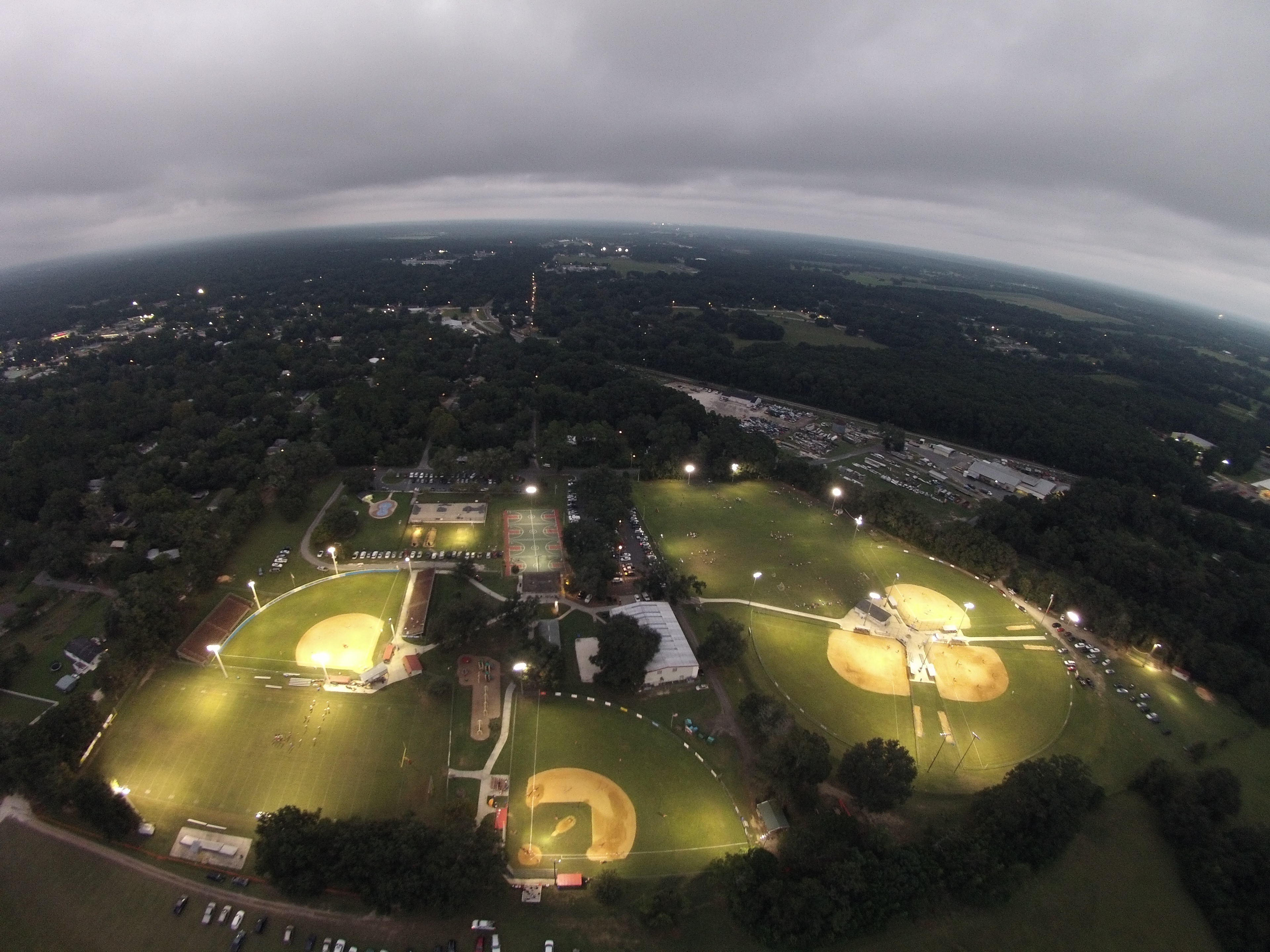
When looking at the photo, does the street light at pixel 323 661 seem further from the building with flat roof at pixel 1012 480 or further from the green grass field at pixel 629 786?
the building with flat roof at pixel 1012 480

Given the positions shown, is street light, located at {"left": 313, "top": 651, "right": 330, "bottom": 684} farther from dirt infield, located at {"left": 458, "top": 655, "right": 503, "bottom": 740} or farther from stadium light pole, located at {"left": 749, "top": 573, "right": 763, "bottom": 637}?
stadium light pole, located at {"left": 749, "top": 573, "right": 763, "bottom": 637}

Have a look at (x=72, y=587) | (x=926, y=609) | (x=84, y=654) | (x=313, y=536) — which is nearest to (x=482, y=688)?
(x=313, y=536)

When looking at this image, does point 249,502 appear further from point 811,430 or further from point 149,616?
point 811,430

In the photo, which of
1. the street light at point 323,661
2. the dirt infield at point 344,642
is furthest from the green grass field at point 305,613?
the street light at point 323,661

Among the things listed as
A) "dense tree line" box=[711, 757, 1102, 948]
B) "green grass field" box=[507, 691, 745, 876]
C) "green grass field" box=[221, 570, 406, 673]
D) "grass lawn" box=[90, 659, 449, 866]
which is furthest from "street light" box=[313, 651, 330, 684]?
"dense tree line" box=[711, 757, 1102, 948]

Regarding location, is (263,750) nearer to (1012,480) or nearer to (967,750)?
(967,750)

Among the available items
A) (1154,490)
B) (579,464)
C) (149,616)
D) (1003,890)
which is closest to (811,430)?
(579,464)
